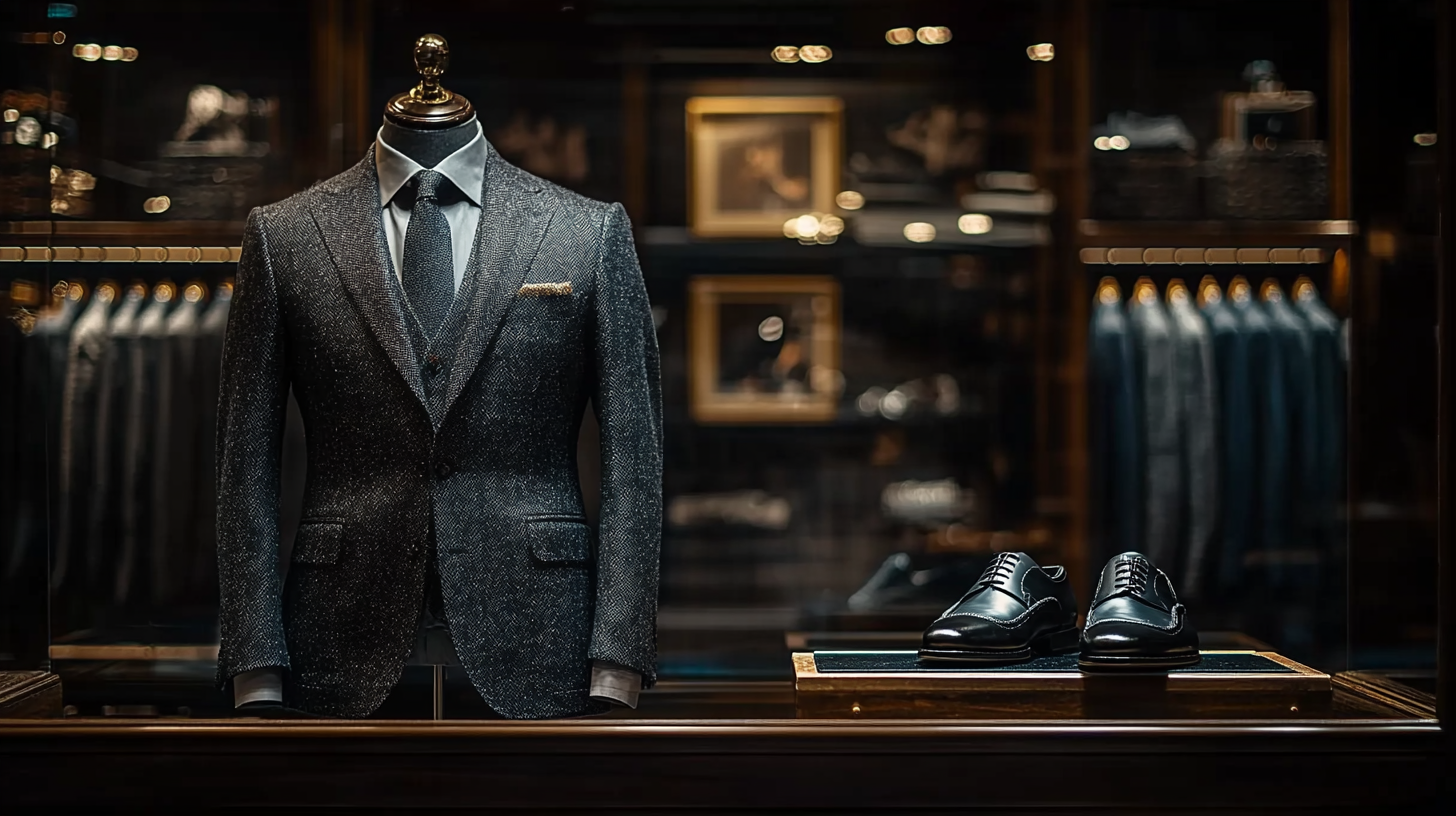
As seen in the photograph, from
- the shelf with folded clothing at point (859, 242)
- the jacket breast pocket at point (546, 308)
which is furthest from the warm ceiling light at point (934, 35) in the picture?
the jacket breast pocket at point (546, 308)

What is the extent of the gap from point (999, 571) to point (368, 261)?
2.88 feet

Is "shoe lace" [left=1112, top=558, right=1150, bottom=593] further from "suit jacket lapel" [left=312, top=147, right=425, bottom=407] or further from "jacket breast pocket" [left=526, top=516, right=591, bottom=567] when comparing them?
"suit jacket lapel" [left=312, top=147, right=425, bottom=407]

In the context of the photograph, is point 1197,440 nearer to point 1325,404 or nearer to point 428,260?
point 1325,404

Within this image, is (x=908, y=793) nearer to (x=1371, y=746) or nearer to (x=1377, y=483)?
(x=1371, y=746)

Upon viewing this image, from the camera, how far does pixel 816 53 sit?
12.2 ft

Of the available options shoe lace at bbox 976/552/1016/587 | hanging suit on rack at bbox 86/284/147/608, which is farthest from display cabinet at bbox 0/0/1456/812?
shoe lace at bbox 976/552/1016/587

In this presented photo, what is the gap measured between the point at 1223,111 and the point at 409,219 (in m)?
2.73

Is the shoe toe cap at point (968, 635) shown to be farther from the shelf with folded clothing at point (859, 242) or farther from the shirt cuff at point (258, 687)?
the shelf with folded clothing at point (859, 242)

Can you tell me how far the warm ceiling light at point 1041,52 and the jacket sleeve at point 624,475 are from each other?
2.39 m

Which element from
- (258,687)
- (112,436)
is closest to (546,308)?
(258,687)

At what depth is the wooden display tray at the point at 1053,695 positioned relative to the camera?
156 cm

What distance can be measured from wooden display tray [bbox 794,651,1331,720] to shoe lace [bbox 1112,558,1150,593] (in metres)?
0.12

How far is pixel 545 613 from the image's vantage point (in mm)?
Answer: 1593

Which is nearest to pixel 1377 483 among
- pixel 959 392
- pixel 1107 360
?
pixel 1107 360
